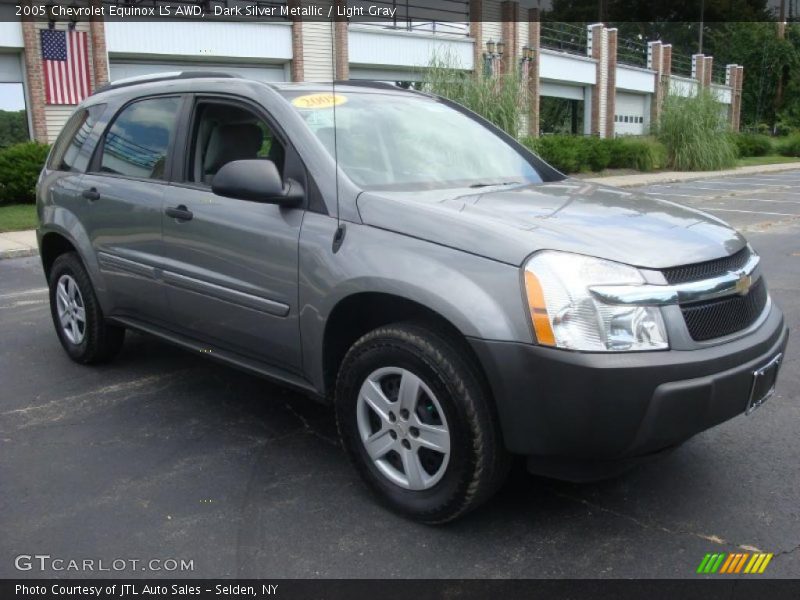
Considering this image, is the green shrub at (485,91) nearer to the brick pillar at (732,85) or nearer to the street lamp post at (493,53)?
the street lamp post at (493,53)

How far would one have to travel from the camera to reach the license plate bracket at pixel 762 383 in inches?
121

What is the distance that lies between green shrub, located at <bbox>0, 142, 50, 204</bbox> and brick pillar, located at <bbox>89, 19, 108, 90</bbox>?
493 centimetres

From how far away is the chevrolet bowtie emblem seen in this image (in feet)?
10.4

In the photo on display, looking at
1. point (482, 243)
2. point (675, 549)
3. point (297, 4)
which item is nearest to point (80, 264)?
point (482, 243)

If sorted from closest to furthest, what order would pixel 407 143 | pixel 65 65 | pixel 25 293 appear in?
pixel 407 143 < pixel 25 293 < pixel 65 65

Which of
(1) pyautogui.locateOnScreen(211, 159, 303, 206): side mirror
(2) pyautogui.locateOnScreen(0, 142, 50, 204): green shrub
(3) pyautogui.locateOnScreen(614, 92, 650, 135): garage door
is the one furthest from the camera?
(3) pyautogui.locateOnScreen(614, 92, 650, 135): garage door

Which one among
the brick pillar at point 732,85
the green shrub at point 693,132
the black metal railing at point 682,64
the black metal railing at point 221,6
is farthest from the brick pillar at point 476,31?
the brick pillar at point 732,85

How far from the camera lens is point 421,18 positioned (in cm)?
2827

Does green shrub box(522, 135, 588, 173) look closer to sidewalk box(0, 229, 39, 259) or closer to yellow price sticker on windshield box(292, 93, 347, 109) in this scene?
sidewalk box(0, 229, 39, 259)

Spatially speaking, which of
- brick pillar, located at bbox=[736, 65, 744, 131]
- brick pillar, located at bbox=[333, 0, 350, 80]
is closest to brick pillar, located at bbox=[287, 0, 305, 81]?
brick pillar, located at bbox=[333, 0, 350, 80]

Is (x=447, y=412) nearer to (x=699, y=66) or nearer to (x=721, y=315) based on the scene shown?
(x=721, y=315)

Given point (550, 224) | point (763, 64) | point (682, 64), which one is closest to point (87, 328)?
point (550, 224)

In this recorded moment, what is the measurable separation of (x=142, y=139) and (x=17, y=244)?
322 inches
